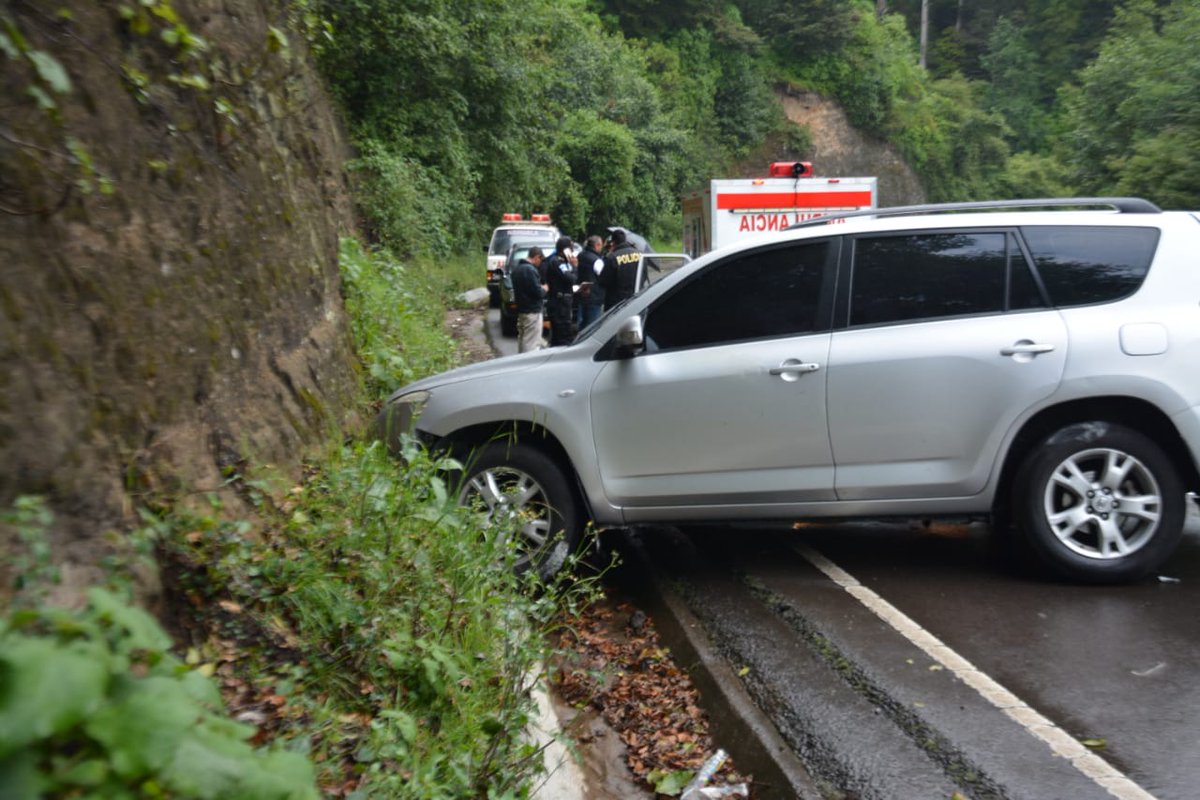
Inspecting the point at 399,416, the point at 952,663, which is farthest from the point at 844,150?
the point at 952,663

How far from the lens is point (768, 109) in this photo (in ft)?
199

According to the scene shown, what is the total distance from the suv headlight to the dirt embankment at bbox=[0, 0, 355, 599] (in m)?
0.30

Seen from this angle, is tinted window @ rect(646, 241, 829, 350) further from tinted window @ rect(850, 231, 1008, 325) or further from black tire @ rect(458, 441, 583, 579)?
black tire @ rect(458, 441, 583, 579)

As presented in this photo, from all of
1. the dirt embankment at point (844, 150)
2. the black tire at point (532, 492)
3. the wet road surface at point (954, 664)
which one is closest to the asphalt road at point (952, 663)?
the wet road surface at point (954, 664)

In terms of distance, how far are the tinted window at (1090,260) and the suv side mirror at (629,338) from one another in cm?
223

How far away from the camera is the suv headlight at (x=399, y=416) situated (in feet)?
20.0

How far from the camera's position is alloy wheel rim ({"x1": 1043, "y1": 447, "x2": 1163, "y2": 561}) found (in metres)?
5.43

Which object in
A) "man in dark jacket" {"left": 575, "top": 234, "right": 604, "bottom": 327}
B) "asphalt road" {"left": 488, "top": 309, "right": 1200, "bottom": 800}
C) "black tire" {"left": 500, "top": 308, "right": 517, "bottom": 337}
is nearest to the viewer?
"asphalt road" {"left": 488, "top": 309, "right": 1200, "bottom": 800}

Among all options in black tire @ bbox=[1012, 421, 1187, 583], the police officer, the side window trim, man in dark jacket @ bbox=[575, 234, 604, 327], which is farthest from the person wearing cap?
black tire @ bbox=[1012, 421, 1187, 583]

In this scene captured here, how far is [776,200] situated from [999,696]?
1231 centimetres

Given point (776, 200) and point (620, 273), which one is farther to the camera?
point (776, 200)

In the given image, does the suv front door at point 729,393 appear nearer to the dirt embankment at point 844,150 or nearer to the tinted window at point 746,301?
the tinted window at point 746,301

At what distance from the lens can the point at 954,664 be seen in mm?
4625

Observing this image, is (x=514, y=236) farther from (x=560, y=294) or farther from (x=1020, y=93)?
(x=1020, y=93)
